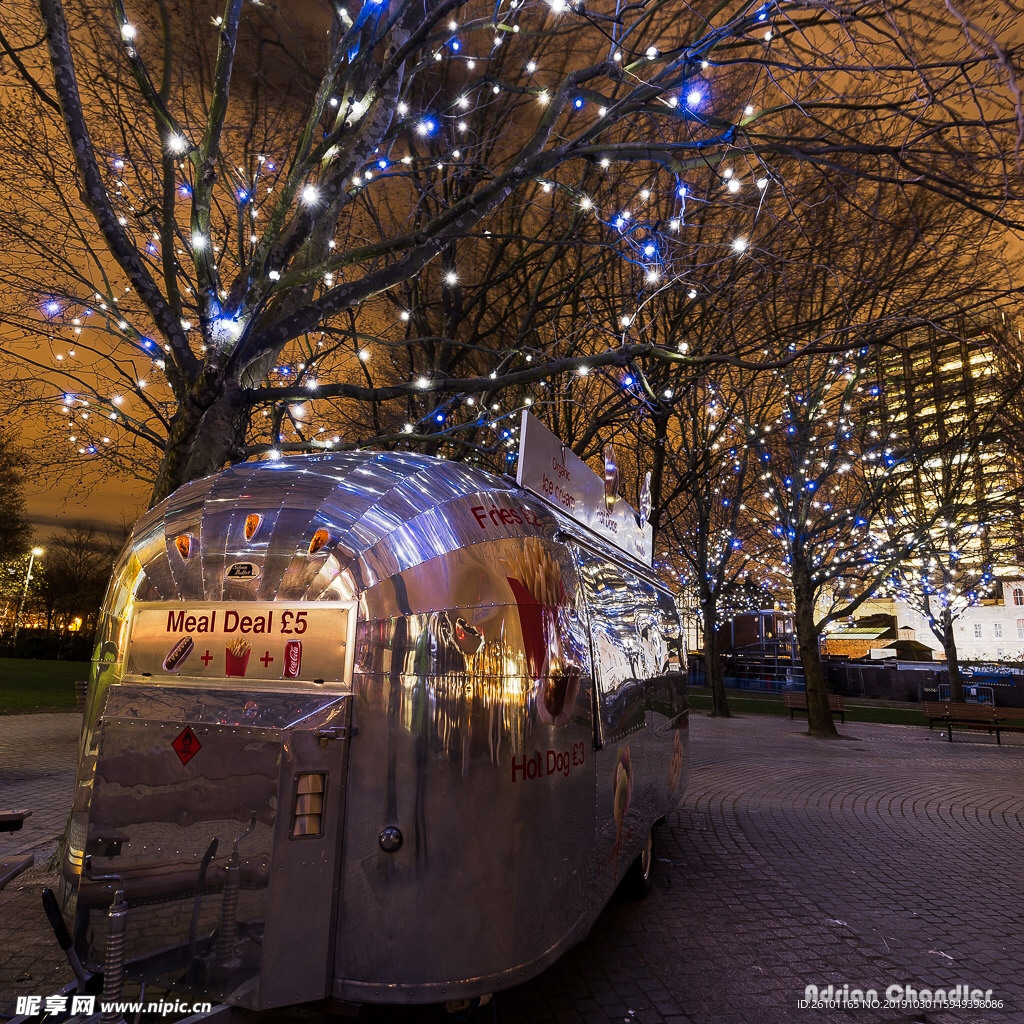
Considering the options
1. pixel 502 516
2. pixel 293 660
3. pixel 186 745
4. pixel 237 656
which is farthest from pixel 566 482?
pixel 186 745

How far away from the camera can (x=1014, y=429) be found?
14648mm

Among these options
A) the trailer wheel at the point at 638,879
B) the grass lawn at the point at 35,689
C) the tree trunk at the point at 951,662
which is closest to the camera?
the trailer wheel at the point at 638,879

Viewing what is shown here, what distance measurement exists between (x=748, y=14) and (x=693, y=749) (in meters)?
13.0

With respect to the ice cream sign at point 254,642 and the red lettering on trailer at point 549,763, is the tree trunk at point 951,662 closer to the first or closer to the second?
the red lettering on trailer at point 549,763

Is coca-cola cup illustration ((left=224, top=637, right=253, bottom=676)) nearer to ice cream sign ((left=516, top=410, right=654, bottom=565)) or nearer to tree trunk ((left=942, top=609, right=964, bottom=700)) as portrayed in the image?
ice cream sign ((left=516, top=410, right=654, bottom=565))

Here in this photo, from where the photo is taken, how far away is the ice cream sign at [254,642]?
291 centimetres

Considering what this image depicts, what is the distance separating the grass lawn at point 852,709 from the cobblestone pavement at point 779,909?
12794 mm

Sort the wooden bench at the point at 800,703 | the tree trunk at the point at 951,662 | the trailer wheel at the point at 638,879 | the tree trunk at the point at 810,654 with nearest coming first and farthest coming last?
the trailer wheel at the point at 638,879 < the tree trunk at the point at 810,654 < the wooden bench at the point at 800,703 < the tree trunk at the point at 951,662

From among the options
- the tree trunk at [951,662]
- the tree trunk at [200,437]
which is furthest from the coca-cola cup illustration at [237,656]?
the tree trunk at [951,662]

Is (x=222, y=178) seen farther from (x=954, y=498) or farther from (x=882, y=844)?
(x=954, y=498)

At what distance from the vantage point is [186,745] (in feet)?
9.50

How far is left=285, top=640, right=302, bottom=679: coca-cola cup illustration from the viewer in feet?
9.54

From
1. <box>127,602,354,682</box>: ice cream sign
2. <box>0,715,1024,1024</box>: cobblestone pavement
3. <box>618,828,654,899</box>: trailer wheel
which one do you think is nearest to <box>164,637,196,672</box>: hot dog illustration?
<box>127,602,354,682</box>: ice cream sign

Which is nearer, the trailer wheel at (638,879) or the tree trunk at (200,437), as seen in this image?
the trailer wheel at (638,879)
